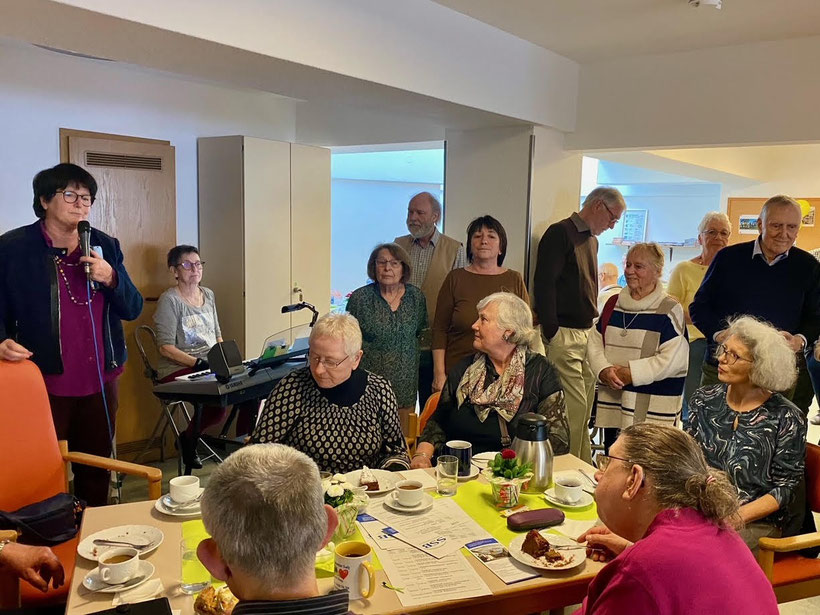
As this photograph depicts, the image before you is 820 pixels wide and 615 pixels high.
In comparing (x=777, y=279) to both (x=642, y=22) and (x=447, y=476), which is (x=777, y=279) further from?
(x=447, y=476)

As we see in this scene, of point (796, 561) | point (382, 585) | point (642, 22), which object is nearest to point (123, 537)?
point (382, 585)

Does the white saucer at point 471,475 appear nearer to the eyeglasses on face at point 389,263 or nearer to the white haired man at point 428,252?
the eyeglasses on face at point 389,263

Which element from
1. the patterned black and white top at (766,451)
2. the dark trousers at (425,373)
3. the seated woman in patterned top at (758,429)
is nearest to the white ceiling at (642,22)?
the seated woman in patterned top at (758,429)

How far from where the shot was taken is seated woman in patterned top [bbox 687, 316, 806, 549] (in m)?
2.16

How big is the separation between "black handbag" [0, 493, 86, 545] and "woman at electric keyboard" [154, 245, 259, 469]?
1.77m

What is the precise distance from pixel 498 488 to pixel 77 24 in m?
1.94

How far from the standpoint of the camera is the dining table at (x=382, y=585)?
142 centimetres

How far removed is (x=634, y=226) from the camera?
400 inches

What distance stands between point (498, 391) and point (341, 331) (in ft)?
2.16

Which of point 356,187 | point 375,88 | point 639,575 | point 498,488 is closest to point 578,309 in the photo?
point 375,88

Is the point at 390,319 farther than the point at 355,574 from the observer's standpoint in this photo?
Yes

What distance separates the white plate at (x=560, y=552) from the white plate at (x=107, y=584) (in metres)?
0.86

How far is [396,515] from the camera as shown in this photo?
1.84 m

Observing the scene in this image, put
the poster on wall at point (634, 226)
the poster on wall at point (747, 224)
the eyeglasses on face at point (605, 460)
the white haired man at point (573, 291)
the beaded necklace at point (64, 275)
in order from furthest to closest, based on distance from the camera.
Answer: the poster on wall at point (634, 226), the poster on wall at point (747, 224), the white haired man at point (573, 291), the beaded necklace at point (64, 275), the eyeglasses on face at point (605, 460)
